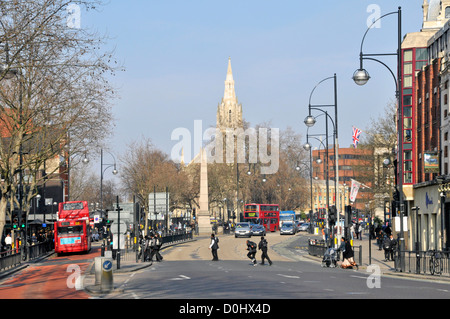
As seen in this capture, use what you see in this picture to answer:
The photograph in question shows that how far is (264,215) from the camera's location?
95.1 m

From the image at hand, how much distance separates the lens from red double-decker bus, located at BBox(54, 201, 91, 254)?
5403 centimetres

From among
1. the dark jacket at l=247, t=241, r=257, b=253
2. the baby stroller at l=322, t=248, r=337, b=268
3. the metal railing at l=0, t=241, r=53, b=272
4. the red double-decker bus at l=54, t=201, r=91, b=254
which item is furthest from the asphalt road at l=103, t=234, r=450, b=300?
the red double-decker bus at l=54, t=201, r=91, b=254

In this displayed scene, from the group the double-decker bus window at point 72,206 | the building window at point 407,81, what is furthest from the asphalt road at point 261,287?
the building window at point 407,81

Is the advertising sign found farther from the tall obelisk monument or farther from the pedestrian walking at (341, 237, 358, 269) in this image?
the tall obelisk monument

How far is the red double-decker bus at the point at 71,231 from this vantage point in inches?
2127

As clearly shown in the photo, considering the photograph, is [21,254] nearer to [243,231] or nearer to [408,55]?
[408,55]

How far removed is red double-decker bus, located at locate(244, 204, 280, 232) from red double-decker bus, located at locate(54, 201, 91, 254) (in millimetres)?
38283

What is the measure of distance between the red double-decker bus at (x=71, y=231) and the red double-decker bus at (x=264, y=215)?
1507 inches

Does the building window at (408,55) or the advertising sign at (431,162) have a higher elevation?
the building window at (408,55)

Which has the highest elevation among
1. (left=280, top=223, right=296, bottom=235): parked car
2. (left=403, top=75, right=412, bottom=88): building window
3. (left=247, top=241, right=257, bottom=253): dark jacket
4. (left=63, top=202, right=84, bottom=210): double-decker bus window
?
(left=403, top=75, right=412, bottom=88): building window

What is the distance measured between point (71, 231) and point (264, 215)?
143ft

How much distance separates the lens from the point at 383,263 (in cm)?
3938

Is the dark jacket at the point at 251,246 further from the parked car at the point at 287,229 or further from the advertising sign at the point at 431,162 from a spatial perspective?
the parked car at the point at 287,229
